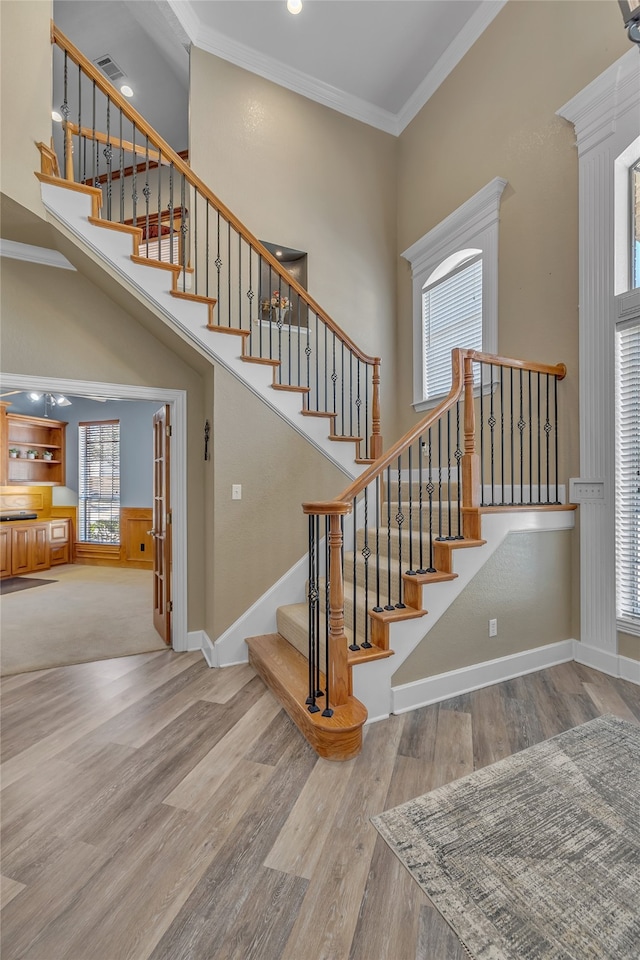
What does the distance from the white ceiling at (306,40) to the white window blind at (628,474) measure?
11.6 ft

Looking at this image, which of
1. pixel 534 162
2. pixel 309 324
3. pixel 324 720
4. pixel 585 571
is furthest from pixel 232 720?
pixel 534 162

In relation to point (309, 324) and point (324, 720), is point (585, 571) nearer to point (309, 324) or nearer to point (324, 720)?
point (324, 720)

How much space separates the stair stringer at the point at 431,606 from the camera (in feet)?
7.70

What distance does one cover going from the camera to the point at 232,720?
7.98 ft

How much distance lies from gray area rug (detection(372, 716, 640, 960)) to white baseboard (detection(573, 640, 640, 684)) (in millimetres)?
819

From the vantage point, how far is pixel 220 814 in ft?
5.62

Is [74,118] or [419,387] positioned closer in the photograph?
[419,387]

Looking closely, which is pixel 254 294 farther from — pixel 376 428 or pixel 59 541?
pixel 59 541

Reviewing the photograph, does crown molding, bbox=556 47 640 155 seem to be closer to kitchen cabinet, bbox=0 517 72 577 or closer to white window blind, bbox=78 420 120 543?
white window blind, bbox=78 420 120 543

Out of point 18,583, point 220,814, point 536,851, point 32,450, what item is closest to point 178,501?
point 220,814

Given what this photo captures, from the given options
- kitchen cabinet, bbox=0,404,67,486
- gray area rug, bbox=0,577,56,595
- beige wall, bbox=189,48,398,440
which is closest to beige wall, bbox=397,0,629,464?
beige wall, bbox=189,48,398,440

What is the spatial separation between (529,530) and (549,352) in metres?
1.48

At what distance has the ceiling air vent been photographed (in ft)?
14.8

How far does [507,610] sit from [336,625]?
53.2 inches
